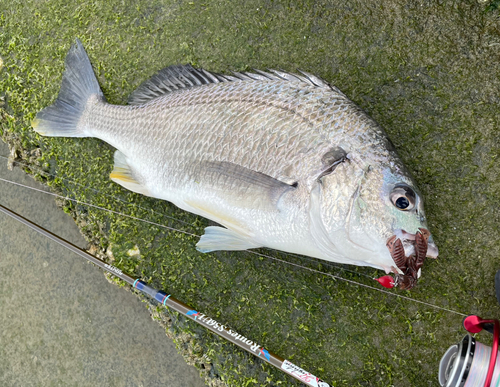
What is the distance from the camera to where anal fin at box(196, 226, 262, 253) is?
5.64 feet

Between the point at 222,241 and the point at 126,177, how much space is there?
2.03ft

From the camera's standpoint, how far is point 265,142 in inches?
59.9

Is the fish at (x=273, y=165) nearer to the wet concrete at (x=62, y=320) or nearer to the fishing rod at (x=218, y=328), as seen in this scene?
the fishing rod at (x=218, y=328)

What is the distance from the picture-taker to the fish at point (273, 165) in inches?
52.5

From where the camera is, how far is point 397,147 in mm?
1756

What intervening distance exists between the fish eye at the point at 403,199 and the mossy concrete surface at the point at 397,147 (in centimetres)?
46

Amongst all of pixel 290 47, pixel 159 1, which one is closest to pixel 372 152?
pixel 290 47

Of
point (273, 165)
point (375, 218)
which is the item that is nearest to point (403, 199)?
point (375, 218)

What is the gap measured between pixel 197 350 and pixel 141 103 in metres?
1.32

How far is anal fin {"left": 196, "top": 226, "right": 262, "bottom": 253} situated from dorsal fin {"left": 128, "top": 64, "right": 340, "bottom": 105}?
0.71 metres

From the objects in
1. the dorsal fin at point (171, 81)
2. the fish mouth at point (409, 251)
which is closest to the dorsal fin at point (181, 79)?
the dorsal fin at point (171, 81)

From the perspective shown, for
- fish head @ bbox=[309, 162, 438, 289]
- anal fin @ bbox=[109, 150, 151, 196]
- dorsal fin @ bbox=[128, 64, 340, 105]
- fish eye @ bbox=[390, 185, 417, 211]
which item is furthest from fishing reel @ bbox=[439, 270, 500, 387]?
anal fin @ bbox=[109, 150, 151, 196]

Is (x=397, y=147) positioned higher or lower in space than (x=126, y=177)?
higher

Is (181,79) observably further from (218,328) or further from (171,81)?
(218,328)
